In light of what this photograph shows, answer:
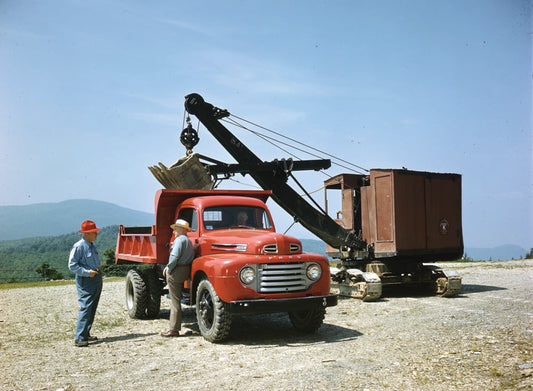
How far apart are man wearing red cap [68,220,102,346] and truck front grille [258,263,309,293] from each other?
275 cm

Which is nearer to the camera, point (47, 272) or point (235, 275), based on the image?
point (235, 275)

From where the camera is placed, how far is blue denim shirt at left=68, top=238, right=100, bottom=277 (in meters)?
7.57

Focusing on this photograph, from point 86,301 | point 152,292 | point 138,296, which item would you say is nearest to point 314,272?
Answer: point 86,301

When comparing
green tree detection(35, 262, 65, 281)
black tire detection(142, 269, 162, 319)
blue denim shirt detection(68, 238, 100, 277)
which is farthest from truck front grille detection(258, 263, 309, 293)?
green tree detection(35, 262, 65, 281)

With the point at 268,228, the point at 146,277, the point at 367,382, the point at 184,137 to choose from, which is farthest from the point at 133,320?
the point at 367,382

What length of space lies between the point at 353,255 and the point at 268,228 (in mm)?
5289

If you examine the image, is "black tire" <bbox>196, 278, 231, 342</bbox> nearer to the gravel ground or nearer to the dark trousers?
the gravel ground

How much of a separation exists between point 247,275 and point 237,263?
9.6 inches

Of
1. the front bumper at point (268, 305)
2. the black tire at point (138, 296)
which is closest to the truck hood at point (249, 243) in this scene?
the front bumper at point (268, 305)

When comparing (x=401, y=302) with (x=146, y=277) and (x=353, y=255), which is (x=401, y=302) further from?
(x=146, y=277)

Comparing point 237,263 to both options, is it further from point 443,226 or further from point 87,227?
point 443,226

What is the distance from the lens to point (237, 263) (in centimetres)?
716

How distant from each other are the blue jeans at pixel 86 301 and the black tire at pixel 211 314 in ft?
5.52

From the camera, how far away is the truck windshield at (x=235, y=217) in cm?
869
